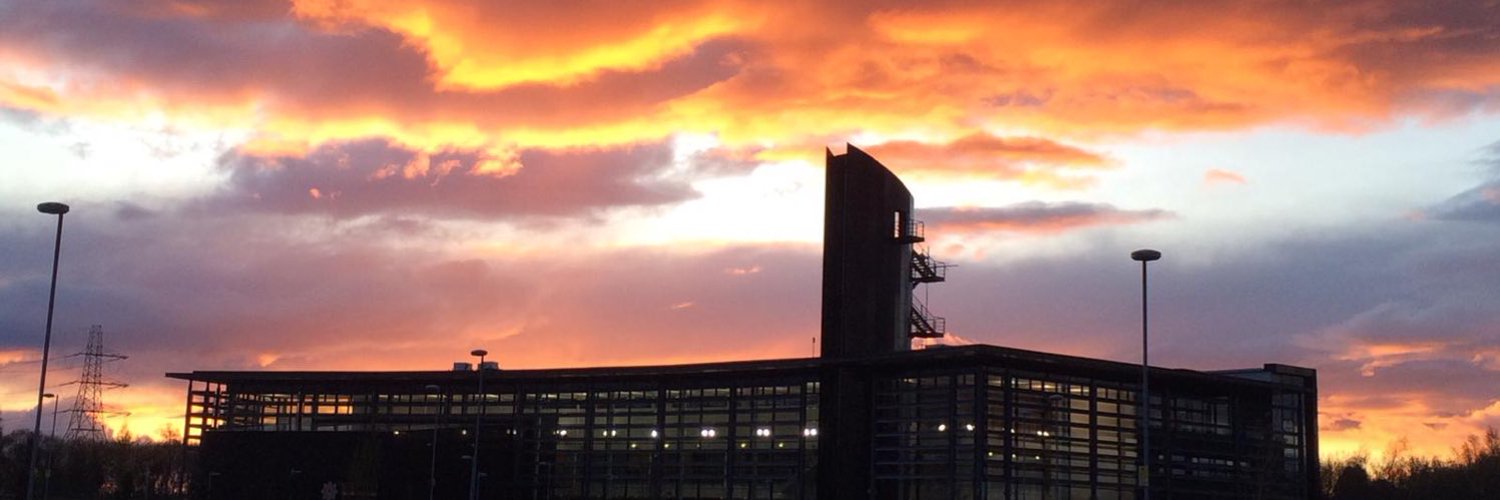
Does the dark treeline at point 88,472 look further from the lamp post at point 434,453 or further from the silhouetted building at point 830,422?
the lamp post at point 434,453

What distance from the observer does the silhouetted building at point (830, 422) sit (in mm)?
79188

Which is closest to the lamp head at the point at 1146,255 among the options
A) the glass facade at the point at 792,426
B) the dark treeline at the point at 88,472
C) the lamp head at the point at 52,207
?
the glass facade at the point at 792,426

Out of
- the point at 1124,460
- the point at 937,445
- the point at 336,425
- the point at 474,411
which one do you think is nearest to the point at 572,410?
the point at 474,411

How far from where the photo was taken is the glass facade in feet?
258

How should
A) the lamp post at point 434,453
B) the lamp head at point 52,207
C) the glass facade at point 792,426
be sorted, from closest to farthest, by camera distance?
1. the lamp head at point 52,207
2. the glass facade at point 792,426
3. the lamp post at point 434,453

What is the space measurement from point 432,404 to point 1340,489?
7853cm

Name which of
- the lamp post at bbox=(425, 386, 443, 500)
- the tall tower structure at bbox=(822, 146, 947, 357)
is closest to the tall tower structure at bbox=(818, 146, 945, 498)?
the tall tower structure at bbox=(822, 146, 947, 357)

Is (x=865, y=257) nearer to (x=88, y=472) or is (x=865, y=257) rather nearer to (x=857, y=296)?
(x=857, y=296)

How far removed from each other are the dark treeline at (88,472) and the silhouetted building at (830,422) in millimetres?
21809

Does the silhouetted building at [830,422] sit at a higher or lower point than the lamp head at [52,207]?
lower

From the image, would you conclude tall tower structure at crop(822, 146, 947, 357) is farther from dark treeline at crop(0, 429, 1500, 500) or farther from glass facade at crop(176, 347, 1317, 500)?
dark treeline at crop(0, 429, 1500, 500)

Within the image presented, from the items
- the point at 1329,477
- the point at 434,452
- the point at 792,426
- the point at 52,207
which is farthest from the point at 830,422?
the point at 1329,477

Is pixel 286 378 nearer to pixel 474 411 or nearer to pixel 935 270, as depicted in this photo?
pixel 474 411

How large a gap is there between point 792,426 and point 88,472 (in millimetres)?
96279
